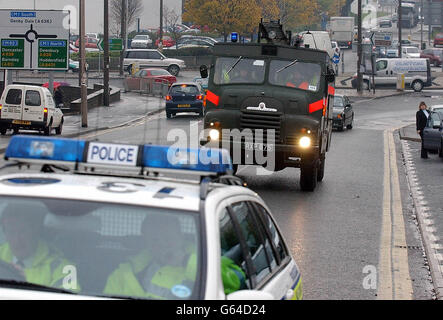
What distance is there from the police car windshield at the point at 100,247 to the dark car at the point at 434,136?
24.1 meters

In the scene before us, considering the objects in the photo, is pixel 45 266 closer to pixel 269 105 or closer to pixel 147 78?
pixel 269 105

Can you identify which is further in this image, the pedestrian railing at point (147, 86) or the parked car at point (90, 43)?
the parked car at point (90, 43)

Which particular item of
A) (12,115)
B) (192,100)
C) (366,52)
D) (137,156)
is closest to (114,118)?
(192,100)

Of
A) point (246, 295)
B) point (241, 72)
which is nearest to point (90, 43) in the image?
point (241, 72)

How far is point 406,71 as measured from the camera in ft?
212

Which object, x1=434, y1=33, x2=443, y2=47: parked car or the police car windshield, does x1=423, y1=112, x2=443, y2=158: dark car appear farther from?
x1=434, y1=33, x2=443, y2=47: parked car

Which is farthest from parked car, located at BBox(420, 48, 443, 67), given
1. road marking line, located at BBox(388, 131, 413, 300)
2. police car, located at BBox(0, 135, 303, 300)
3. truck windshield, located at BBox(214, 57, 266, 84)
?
police car, located at BBox(0, 135, 303, 300)

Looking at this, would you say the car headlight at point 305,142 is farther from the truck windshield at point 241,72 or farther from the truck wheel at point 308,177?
the truck windshield at point 241,72

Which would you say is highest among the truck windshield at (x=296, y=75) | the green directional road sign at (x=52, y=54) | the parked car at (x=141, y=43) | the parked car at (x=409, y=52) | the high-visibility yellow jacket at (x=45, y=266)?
the parked car at (x=141, y=43)

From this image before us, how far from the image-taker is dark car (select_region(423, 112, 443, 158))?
28.6 meters

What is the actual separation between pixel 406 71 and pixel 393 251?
5282 cm

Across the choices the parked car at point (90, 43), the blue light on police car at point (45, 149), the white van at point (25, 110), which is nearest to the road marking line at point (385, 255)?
the blue light on police car at point (45, 149)

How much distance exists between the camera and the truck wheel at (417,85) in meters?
64.5
